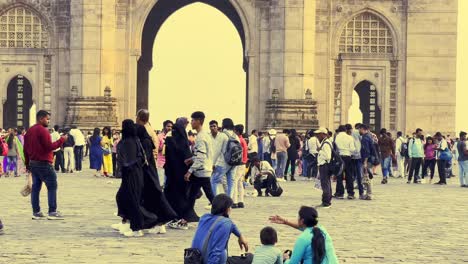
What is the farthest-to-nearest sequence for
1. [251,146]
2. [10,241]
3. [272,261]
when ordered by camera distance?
[251,146] < [10,241] < [272,261]

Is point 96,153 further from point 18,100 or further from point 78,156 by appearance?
point 18,100

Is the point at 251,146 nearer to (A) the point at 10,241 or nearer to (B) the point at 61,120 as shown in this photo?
(B) the point at 61,120

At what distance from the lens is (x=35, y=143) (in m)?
18.4

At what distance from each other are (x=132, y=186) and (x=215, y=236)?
5233 millimetres

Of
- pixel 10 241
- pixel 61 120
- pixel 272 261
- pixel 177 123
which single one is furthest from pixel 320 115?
pixel 272 261

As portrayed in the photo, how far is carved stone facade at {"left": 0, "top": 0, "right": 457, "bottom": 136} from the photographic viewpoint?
42.5m

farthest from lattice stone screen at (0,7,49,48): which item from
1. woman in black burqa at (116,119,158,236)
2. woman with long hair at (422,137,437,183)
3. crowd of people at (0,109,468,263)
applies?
woman in black burqa at (116,119,158,236)

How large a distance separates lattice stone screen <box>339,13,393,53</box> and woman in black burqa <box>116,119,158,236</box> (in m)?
27.4

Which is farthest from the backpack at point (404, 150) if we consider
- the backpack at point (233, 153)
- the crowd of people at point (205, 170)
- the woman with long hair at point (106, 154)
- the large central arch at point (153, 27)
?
the backpack at point (233, 153)

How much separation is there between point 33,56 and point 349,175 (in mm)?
21701

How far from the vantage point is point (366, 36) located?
4334cm

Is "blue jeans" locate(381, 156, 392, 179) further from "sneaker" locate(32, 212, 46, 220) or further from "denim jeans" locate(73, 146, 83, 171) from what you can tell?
"sneaker" locate(32, 212, 46, 220)

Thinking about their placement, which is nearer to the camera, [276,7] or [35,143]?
[35,143]

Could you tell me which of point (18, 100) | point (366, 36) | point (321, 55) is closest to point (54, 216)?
point (321, 55)
